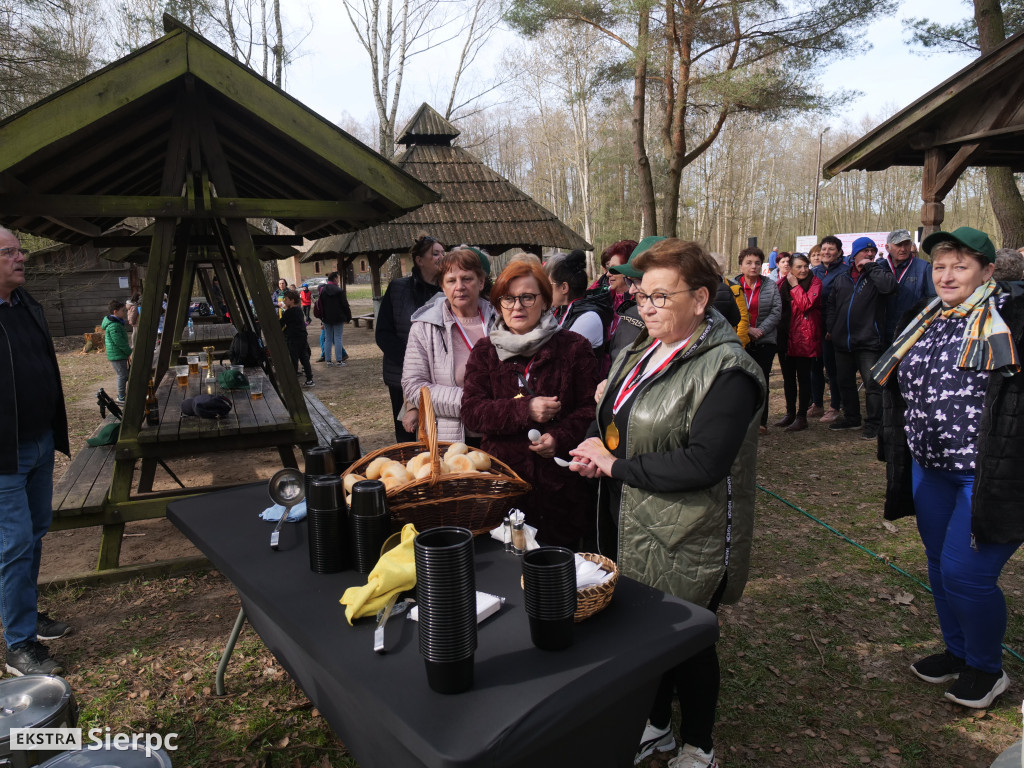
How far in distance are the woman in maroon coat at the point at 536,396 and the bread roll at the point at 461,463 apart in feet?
1.84

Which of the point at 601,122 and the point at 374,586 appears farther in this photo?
the point at 601,122

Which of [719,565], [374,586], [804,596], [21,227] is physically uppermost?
[21,227]

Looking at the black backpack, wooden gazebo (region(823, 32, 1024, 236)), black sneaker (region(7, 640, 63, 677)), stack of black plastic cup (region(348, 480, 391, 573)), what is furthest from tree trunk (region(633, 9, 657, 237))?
black sneaker (region(7, 640, 63, 677))

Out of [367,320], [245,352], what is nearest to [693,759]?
[245,352]

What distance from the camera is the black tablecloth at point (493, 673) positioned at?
127 cm

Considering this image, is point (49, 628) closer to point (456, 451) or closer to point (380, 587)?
point (456, 451)

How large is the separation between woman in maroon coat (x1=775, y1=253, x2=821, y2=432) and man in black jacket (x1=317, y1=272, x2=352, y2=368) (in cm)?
876

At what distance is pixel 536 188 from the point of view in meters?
50.6

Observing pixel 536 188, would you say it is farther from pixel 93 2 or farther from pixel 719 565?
pixel 719 565

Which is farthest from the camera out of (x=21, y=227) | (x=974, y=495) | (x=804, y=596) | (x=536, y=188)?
(x=536, y=188)

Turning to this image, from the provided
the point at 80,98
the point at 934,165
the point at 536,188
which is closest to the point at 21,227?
the point at 80,98

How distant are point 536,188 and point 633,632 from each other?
51403 mm

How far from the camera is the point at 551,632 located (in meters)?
1.50

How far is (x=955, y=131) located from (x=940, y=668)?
5.98 metres
